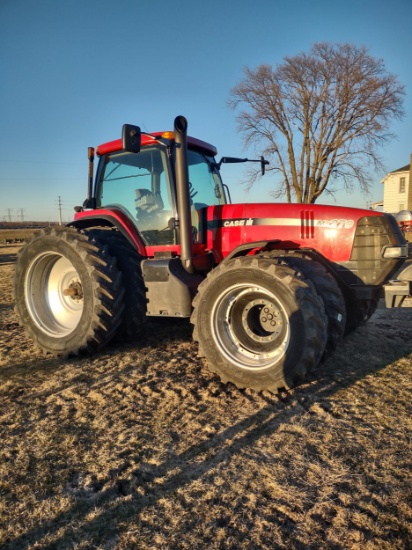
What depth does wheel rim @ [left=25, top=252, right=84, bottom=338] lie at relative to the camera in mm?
4781

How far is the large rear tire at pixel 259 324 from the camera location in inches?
126

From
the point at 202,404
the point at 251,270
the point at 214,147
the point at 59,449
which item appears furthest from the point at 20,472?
the point at 214,147

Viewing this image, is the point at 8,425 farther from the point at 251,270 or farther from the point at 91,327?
the point at 251,270

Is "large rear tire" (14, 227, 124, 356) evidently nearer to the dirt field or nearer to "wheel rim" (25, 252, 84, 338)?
"wheel rim" (25, 252, 84, 338)

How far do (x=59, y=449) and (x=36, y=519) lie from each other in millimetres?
612

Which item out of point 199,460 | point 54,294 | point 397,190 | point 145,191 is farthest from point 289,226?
point 397,190

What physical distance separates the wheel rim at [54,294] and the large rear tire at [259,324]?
72.8 inches

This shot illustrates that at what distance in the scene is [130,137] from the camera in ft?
12.0

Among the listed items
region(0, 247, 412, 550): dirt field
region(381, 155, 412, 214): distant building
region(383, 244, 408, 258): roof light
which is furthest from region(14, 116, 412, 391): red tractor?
region(381, 155, 412, 214): distant building

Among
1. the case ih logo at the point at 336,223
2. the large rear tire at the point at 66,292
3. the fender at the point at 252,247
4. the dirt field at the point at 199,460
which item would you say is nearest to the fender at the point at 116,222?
the large rear tire at the point at 66,292

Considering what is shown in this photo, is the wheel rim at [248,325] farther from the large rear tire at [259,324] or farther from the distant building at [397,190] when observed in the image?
the distant building at [397,190]

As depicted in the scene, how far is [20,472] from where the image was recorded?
7.75 feet

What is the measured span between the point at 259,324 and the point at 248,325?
0.12m

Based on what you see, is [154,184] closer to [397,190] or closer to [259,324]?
[259,324]
